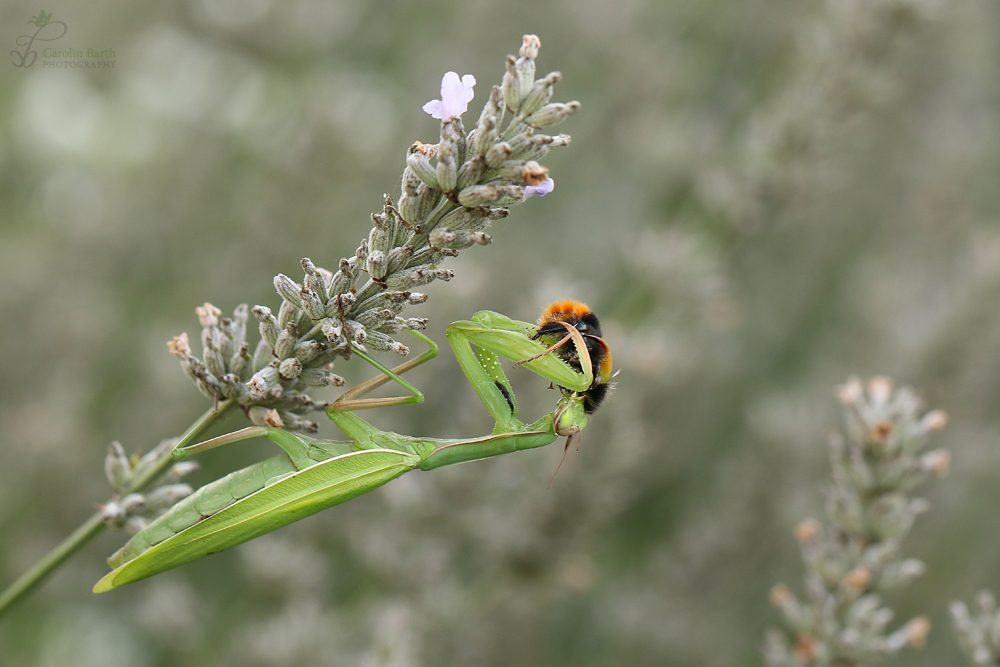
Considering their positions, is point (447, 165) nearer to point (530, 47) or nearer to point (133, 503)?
point (530, 47)

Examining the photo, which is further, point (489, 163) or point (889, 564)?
point (889, 564)

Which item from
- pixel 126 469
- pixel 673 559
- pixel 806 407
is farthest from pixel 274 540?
pixel 806 407

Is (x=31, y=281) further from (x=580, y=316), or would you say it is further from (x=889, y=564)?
(x=889, y=564)

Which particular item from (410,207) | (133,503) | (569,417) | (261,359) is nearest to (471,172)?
(410,207)

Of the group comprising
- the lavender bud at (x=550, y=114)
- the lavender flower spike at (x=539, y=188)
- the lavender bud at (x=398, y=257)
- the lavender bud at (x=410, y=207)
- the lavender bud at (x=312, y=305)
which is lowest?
the lavender bud at (x=312, y=305)

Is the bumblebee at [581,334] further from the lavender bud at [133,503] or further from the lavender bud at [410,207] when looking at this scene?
the lavender bud at [133,503]

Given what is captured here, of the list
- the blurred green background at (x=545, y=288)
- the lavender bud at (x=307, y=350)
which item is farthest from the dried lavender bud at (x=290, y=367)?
the blurred green background at (x=545, y=288)
